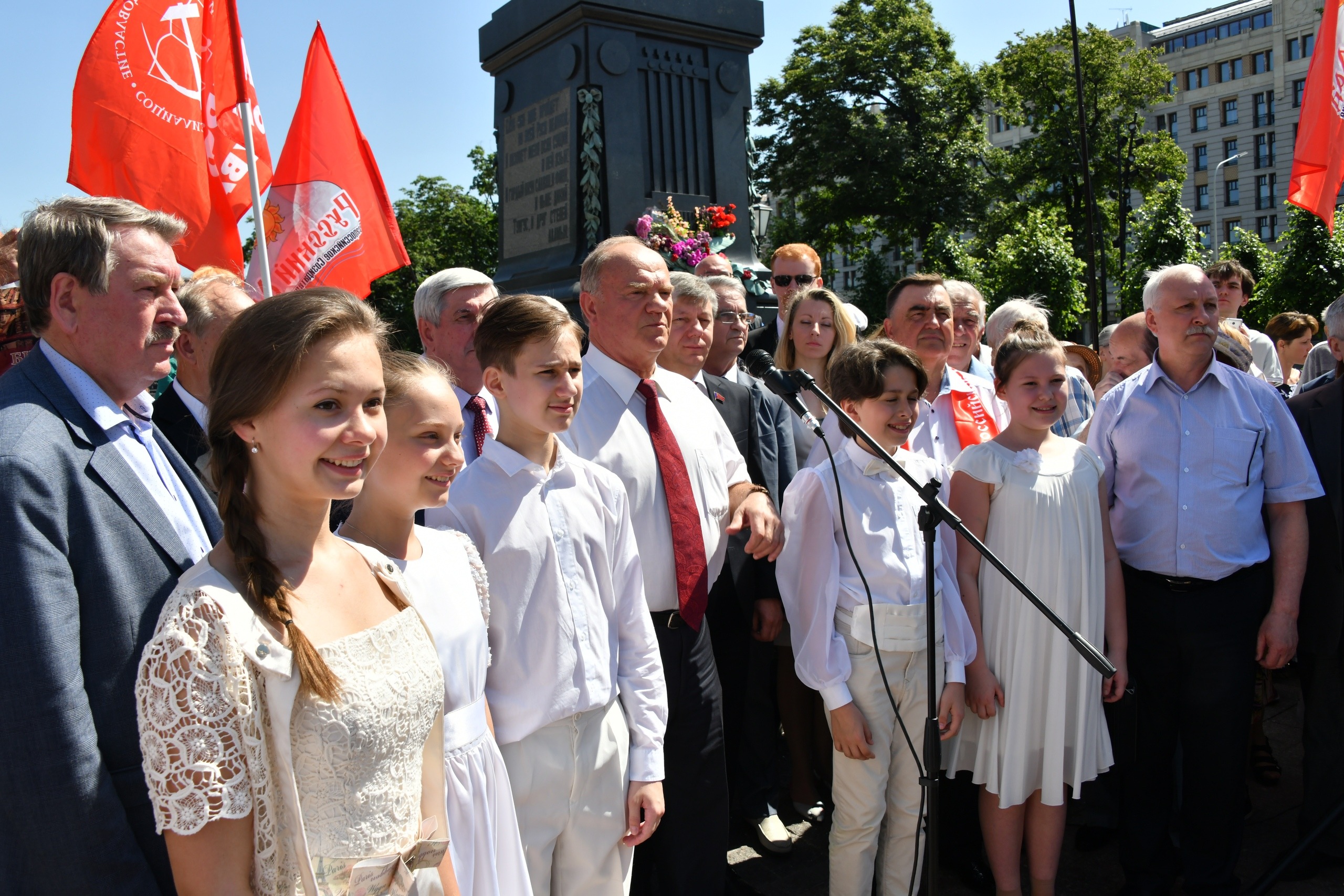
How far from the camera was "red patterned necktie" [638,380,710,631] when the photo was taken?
2.89 m

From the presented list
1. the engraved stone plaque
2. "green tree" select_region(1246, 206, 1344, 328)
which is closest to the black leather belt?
the engraved stone plaque

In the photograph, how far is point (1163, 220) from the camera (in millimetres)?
22703

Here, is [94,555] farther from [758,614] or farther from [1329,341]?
[1329,341]

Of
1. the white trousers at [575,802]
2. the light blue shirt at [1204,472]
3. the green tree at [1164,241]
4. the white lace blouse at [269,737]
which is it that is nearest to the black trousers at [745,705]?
the white trousers at [575,802]

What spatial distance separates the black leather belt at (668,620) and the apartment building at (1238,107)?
69.2 meters

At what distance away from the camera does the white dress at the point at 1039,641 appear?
3256mm

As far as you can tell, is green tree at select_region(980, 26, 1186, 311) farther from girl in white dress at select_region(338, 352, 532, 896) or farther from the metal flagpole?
girl in white dress at select_region(338, 352, 532, 896)

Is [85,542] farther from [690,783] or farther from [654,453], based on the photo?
[690,783]

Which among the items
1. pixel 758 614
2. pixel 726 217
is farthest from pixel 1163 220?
pixel 758 614

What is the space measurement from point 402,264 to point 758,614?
12.4 ft

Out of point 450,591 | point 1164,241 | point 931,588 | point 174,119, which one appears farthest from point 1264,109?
point 450,591

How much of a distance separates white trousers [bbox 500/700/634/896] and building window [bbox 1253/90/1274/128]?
264ft

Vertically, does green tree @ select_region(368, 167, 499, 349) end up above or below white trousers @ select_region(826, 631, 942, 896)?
above

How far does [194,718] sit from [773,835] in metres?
3.00
